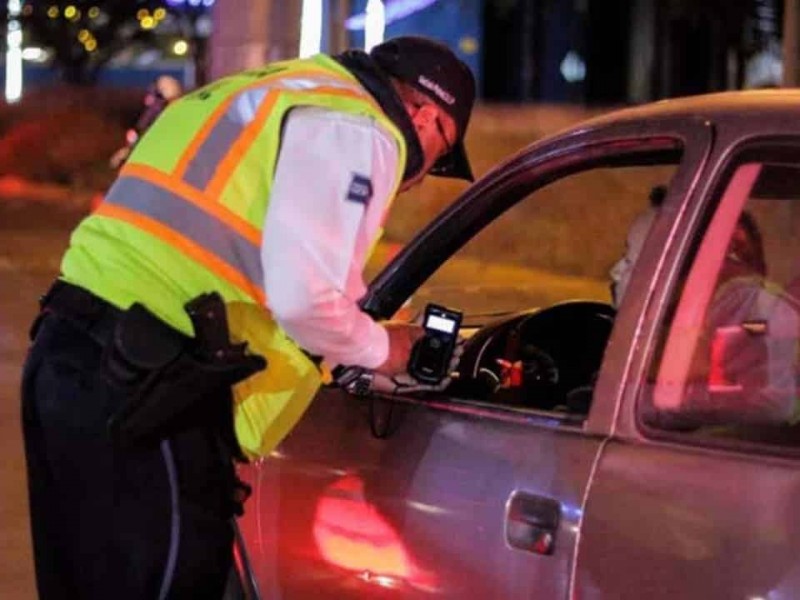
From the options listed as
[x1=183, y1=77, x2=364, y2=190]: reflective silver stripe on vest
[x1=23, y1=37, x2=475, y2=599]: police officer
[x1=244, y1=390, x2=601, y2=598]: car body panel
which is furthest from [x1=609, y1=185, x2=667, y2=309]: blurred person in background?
[x1=183, y1=77, x2=364, y2=190]: reflective silver stripe on vest

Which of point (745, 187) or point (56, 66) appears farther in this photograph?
point (56, 66)

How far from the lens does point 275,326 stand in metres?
3.17

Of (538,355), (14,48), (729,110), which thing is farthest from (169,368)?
(14,48)

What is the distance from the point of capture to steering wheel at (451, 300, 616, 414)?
149 inches

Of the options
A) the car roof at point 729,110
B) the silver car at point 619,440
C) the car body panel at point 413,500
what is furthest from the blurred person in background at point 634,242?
the car body panel at point 413,500

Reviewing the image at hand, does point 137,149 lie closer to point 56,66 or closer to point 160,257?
point 160,257

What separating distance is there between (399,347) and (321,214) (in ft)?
1.26

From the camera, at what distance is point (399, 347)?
3.26m

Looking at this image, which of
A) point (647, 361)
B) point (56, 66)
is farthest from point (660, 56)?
point (647, 361)

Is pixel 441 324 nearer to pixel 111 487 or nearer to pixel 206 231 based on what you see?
pixel 206 231

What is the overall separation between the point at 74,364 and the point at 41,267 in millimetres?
12645

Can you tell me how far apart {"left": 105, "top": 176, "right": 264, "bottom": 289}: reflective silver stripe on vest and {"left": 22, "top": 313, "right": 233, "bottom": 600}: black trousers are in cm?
23

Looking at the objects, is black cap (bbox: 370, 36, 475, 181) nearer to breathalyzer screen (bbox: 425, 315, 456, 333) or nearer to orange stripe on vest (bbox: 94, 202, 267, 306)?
breathalyzer screen (bbox: 425, 315, 456, 333)

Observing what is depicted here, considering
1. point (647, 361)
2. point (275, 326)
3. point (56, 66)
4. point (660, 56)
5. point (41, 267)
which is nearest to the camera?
point (647, 361)
